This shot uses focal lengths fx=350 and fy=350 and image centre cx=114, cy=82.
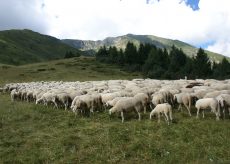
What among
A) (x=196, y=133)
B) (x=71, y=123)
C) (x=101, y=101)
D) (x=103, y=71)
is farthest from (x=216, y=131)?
(x=103, y=71)

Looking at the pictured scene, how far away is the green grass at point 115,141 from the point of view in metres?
16.1

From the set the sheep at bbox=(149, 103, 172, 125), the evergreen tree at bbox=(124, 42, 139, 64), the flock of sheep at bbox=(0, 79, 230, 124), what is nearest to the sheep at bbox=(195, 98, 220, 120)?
the flock of sheep at bbox=(0, 79, 230, 124)

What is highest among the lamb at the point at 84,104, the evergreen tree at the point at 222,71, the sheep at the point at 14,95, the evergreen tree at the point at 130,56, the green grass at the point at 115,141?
the evergreen tree at the point at 130,56

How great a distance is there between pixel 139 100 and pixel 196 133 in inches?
244

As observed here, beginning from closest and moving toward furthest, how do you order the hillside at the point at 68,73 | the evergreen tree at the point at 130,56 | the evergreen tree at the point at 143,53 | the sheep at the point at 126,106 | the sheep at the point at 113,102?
the sheep at the point at 126,106 → the sheep at the point at 113,102 → the hillside at the point at 68,73 → the evergreen tree at the point at 130,56 → the evergreen tree at the point at 143,53

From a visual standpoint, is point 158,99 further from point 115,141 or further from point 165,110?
point 115,141

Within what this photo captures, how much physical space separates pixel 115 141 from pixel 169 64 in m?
83.8

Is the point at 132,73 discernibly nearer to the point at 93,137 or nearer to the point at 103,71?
the point at 103,71

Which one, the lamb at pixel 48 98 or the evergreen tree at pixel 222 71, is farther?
the evergreen tree at pixel 222 71

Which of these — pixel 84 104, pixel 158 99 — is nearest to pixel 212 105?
pixel 158 99

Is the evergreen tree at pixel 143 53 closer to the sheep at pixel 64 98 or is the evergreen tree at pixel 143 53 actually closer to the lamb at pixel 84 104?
the sheep at pixel 64 98

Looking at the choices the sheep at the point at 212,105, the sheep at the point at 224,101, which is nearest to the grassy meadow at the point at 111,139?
the sheep at the point at 212,105

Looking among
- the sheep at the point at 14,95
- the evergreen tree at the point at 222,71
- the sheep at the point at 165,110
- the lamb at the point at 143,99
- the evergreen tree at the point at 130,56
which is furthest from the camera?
the evergreen tree at the point at 130,56

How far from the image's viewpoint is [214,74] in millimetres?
89938
